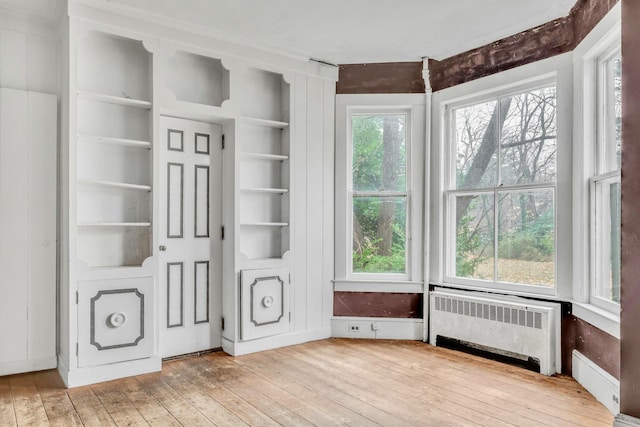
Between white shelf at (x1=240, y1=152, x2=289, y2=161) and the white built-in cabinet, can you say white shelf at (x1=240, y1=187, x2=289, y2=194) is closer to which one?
the white built-in cabinet

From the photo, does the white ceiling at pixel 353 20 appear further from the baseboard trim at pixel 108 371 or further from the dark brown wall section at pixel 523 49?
the baseboard trim at pixel 108 371

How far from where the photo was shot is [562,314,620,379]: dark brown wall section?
10.1 feet

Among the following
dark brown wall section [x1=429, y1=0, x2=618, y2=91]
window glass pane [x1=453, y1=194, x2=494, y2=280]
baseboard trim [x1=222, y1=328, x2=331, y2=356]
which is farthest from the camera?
window glass pane [x1=453, y1=194, x2=494, y2=280]

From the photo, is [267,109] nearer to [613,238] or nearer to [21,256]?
[21,256]

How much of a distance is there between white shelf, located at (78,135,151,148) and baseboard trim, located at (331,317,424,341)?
2.65m

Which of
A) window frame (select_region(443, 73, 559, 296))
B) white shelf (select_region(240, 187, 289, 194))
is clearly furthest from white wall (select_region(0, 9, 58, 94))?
window frame (select_region(443, 73, 559, 296))

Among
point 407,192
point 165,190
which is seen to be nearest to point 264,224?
point 165,190

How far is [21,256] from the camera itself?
3.68 metres

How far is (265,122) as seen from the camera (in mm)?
4520

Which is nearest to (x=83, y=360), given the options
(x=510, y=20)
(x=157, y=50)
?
(x=157, y=50)

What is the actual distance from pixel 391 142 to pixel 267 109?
1365 millimetres

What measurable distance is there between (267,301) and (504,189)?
2454mm

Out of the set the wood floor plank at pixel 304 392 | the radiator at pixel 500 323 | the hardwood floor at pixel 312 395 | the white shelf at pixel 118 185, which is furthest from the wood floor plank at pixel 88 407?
the radiator at pixel 500 323

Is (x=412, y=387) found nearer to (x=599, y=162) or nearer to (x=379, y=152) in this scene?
(x=599, y=162)
